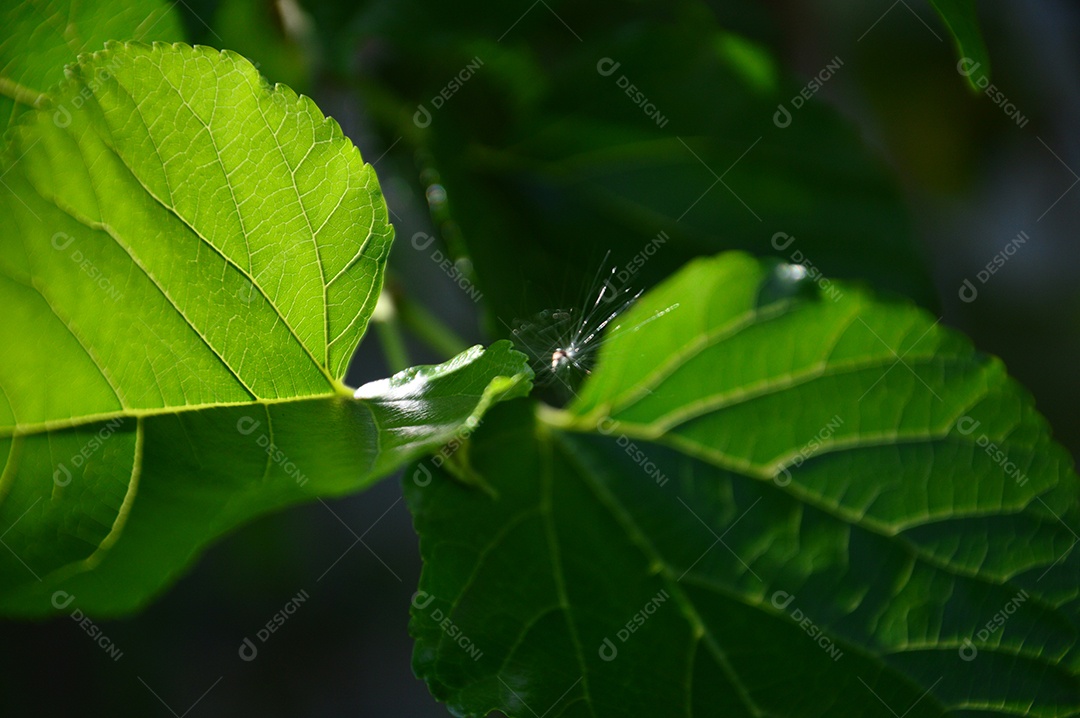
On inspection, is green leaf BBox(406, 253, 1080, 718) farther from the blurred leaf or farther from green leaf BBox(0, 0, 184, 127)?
green leaf BBox(0, 0, 184, 127)

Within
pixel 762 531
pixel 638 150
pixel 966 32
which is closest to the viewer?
pixel 966 32

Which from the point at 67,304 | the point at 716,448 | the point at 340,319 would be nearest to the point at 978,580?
the point at 716,448

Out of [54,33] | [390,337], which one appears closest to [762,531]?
[390,337]

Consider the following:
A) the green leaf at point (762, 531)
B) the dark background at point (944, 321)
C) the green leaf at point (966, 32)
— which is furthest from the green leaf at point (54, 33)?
the dark background at point (944, 321)

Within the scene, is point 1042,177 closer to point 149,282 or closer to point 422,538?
point 422,538

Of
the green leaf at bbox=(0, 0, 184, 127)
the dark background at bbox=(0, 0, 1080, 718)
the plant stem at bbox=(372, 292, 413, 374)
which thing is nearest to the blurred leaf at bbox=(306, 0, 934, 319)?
the plant stem at bbox=(372, 292, 413, 374)

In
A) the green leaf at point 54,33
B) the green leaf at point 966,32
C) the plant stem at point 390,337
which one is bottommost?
the green leaf at point 966,32

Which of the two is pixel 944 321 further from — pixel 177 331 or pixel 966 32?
pixel 177 331

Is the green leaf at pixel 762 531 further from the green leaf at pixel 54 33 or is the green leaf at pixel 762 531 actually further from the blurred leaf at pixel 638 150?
the green leaf at pixel 54 33
